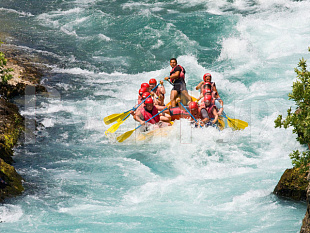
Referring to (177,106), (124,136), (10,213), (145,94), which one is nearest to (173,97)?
(177,106)

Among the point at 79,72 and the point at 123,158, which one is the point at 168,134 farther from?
the point at 79,72

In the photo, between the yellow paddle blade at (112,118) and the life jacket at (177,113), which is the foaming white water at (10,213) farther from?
the life jacket at (177,113)

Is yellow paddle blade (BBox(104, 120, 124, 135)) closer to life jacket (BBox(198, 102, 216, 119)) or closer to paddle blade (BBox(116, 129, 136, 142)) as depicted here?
paddle blade (BBox(116, 129, 136, 142))

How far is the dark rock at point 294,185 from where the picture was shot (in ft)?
23.3

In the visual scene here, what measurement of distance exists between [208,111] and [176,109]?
2.85 feet

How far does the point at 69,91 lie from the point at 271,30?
9292mm

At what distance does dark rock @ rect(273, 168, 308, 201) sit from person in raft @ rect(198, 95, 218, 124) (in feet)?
10.2

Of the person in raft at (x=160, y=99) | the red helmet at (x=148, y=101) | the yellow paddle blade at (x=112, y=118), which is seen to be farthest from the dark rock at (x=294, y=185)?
the yellow paddle blade at (x=112, y=118)

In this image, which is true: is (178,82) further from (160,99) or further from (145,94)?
(145,94)

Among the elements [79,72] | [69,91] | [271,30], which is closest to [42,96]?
[69,91]

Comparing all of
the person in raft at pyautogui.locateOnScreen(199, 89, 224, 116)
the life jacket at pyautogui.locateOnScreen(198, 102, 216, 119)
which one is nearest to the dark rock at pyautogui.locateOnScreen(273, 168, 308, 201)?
the life jacket at pyautogui.locateOnScreen(198, 102, 216, 119)

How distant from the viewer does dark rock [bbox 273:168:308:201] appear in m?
7.11

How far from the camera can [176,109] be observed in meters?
10.7

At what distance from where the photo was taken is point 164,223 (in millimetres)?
7113
